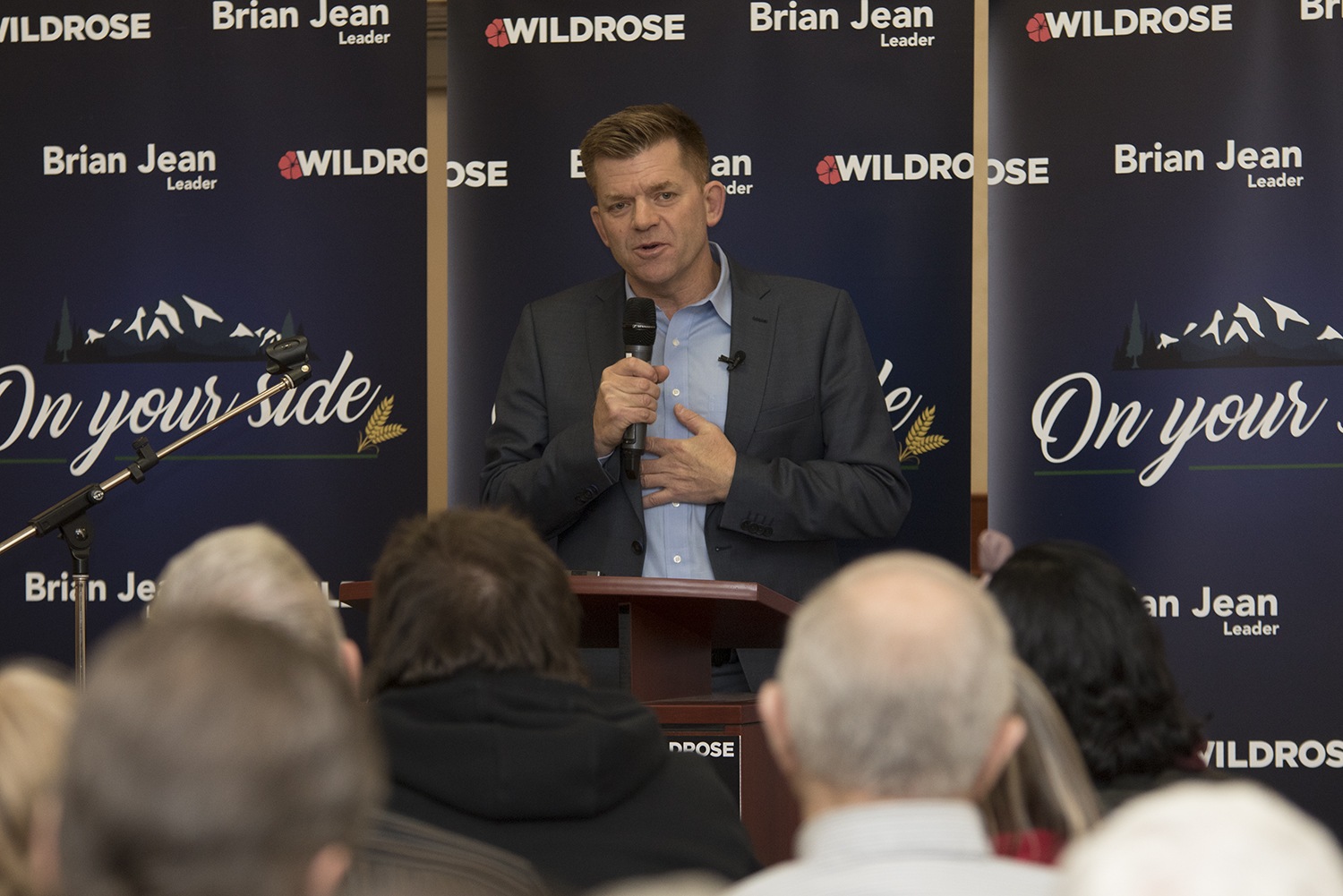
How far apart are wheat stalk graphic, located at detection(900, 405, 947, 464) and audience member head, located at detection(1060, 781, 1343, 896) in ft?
13.0

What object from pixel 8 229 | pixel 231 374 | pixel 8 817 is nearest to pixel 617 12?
pixel 231 374

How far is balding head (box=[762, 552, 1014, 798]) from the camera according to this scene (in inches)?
52.6

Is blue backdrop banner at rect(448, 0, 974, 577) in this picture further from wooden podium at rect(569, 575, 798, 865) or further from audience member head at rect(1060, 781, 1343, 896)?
audience member head at rect(1060, 781, 1343, 896)

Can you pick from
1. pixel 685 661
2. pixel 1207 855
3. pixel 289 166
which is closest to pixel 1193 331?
pixel 685 661

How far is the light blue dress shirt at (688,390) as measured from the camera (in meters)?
4.11

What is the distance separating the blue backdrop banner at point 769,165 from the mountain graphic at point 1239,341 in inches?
21.7

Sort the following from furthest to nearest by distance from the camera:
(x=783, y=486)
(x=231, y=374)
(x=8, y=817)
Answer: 1. (x=231, y=374)
2. (x=783, y=486)
3. (x=8, y=817)

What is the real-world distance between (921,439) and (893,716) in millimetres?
3583

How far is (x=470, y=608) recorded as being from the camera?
2059 mm

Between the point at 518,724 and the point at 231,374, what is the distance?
3.44 m

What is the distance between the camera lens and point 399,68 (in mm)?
5090

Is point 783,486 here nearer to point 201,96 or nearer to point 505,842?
point 505,842

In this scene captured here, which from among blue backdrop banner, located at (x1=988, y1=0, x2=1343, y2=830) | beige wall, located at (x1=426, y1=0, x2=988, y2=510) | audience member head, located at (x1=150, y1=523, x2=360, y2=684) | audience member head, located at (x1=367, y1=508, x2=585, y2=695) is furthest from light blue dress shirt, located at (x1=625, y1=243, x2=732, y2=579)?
audience member head, located at (x1=150, y1=523, x2=360, y2=684)

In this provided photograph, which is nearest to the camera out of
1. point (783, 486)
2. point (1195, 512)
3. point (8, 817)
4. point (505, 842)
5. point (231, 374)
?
point (8, 817)
